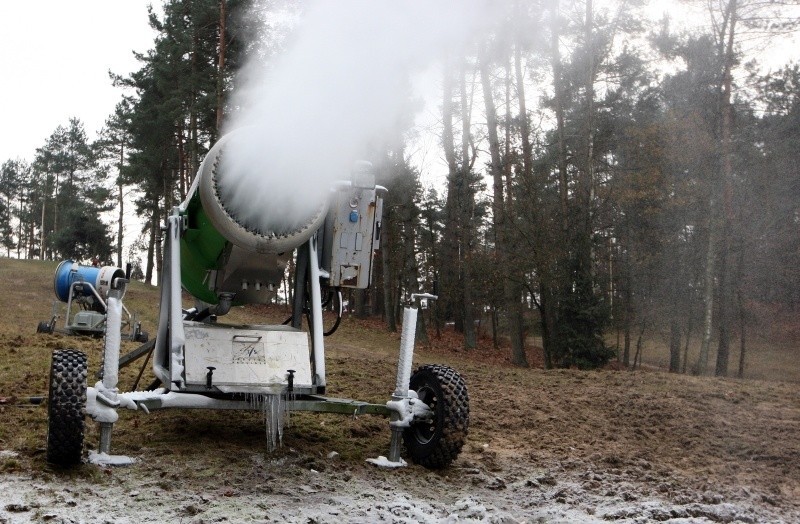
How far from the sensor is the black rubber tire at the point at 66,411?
16.6ft

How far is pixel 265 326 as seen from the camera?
6250 mm

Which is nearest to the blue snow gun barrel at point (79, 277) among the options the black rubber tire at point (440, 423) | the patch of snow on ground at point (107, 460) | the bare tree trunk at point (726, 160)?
the patch of snow on ground at point (107, 460)

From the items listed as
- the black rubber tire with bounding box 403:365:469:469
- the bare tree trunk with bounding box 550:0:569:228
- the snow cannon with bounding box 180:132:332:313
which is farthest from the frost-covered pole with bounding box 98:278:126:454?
the bare tree trunk with bounding box 550:0:569:228

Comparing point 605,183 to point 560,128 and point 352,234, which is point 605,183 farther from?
point 352,234

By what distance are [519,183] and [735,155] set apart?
19.6 ft

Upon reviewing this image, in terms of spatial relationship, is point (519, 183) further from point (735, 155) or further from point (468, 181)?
point (735, 155)

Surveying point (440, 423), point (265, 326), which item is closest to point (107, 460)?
point (265, 326)

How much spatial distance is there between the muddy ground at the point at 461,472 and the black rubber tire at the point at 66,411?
0.16 meters

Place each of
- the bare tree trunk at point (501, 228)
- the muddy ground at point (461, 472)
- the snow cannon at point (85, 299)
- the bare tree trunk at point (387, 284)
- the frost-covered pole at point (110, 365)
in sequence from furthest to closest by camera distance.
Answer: the bare tree trunk at point (387, 284) < the bare tree trunk at point (501, 228) < the snow cannon at point (85, 299) < the frost-covered pole at point (110, 365) < the muddy ground at point (461, 472)

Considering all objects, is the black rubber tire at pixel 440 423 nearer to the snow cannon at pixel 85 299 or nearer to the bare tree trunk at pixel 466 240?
the snow cannon at pixel 85 299

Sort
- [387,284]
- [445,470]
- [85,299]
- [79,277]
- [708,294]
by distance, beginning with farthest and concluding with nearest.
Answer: [387,284] < [708,294] < [79,277] < [85,299] < [445,470]

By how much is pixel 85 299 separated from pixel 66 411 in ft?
43.6

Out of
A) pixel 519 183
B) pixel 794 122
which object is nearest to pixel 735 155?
pixel 794 122

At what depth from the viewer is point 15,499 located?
4.56m
